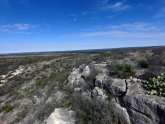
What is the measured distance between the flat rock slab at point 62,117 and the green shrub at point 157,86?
3093mm

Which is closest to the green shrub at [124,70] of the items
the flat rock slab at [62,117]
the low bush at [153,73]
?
the low bush at [153,73]

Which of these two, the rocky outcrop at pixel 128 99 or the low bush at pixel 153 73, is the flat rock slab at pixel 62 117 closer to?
the rocky outcrop at pixel 128 99

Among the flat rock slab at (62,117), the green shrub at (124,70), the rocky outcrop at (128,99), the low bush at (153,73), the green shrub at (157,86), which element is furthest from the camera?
the green shrub at (124,70)

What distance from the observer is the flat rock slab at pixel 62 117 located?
7.74 meters

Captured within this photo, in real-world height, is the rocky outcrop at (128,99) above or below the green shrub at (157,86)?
below

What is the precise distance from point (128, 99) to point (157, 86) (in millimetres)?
1122

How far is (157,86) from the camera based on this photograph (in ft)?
23.2

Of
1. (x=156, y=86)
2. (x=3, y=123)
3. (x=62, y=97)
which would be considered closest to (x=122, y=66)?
(x=156, y=86)

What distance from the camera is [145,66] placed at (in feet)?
34.0

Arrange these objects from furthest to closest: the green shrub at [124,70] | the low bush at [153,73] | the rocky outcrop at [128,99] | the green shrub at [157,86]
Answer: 1. the green shrub at [124,70]
2. the low bush at [153,73]
3. the green shrub at [157,86]
4. the rocky outcrop at [128,99]

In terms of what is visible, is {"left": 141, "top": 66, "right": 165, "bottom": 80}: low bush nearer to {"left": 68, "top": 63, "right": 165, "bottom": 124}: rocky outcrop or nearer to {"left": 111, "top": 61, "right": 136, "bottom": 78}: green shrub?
{"left": 68, "top": 63, "right": 165, "bottom": 124}: rocky outcrop

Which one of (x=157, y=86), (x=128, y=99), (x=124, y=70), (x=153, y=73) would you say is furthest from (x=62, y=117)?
(x=153, y=73)

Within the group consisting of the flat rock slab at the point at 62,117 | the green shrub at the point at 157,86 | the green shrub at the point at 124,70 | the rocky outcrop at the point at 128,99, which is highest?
the green shrub at the point at 124,70

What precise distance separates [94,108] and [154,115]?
2.09 meters
